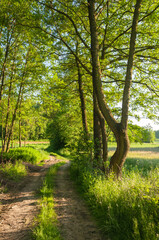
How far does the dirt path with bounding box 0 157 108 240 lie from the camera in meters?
3.37

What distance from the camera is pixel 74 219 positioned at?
4098 mm

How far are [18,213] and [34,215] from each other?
547 mm

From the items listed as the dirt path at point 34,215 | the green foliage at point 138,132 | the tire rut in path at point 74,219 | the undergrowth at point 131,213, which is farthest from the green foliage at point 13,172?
the green foliage at point 138,132

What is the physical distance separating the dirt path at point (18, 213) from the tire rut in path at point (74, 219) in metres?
0.75

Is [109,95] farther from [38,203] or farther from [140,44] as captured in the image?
[38,203]

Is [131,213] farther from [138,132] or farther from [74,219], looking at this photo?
[138,132]

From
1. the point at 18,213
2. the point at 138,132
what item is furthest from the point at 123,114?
the point at 18,213

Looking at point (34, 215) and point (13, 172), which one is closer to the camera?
point (34, 215)

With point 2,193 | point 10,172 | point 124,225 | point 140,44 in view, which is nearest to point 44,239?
point 124,225

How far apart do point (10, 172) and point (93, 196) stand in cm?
509

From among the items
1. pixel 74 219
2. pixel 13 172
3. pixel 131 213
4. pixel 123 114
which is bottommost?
pixel 74 219

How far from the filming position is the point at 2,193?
5.84 m

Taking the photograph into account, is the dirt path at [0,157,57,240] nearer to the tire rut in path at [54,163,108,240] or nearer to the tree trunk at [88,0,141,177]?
the tire rut in path at [54,163,108,240]

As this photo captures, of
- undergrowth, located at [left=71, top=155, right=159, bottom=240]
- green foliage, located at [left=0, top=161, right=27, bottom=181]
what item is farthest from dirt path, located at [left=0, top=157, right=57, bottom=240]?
undergrowth, located at [left=71, top=155, right=159, bottom=240]
